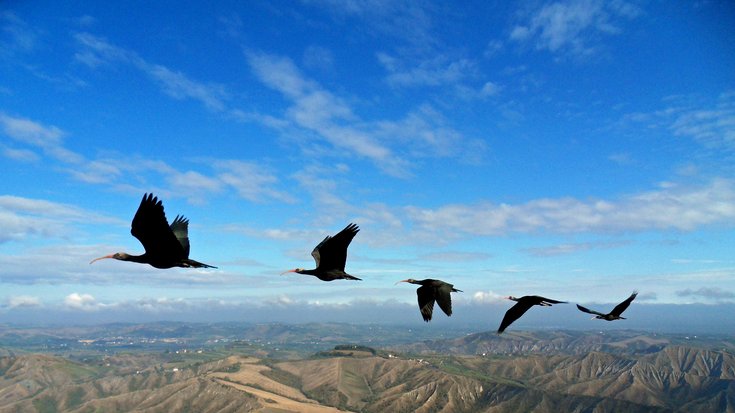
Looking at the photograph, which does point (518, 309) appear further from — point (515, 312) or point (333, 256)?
point (333, 256)

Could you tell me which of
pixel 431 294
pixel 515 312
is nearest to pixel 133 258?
pixel 431 294

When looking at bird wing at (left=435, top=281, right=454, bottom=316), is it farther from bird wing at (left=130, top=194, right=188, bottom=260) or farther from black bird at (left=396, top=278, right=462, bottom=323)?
bird wing at (left=130, top=194, right=188, bottom=260)

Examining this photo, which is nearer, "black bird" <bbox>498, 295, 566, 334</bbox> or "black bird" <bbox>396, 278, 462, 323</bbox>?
"black bird" <bbox>498, 295, 566, 334</bbox>

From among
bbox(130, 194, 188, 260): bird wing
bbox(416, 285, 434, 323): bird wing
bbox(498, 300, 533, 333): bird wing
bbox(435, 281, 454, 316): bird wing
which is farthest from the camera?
bbox(416, 285, 434, 323): bird wing

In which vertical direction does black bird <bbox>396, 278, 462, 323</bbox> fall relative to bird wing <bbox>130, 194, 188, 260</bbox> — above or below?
below

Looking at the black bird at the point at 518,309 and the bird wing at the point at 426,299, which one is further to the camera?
the bird wing at the point at 426,299

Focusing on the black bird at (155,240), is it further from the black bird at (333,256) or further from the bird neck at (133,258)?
the black bird at (333,256)

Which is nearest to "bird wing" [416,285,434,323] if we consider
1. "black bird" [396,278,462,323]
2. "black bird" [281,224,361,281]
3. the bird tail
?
"black bird" [396,278,462,323]

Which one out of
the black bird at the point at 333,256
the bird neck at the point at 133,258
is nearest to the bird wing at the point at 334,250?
the black bird at the point at 333,256
